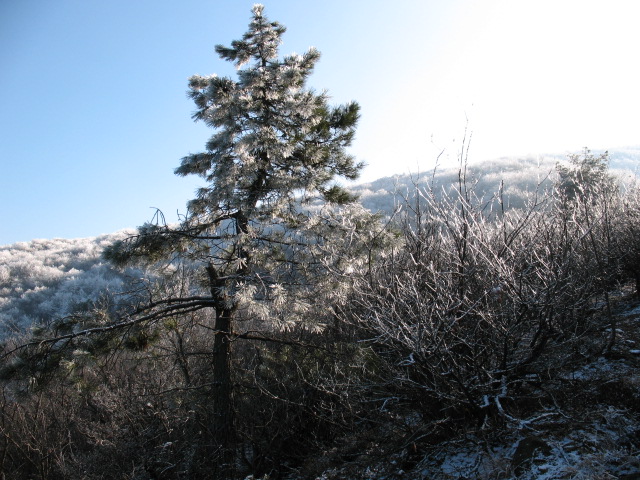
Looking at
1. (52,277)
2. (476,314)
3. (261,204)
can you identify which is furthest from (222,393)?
(52,277)

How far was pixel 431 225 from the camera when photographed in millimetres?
5055

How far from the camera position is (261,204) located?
6.36 metres

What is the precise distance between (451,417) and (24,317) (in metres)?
34.8

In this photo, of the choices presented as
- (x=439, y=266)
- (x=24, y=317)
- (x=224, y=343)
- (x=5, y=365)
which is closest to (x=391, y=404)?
(x=439, y=266)

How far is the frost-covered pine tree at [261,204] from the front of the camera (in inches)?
236

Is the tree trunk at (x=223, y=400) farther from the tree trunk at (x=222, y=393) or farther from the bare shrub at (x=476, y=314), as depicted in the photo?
the bare shrub at (x=476, y=314)

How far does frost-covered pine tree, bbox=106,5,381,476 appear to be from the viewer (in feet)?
19.6

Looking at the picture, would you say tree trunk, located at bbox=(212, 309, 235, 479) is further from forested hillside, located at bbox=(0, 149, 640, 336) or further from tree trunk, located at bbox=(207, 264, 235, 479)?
forested hillside, located at bbox=(0, 149, 640, 336)

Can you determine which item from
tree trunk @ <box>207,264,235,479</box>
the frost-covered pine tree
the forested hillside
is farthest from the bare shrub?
the forested hillside

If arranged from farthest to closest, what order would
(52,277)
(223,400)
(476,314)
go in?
(52,277) < (223,400) < (476,314)

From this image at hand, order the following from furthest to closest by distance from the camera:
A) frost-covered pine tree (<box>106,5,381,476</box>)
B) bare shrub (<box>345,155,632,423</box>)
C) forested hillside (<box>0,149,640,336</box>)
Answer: forested hillside (<box>0,149,640,336</box>), frost-covered pine tree (<box>106,5,381,476</box>), bare shrub (<box>345,155,632,423</box>)

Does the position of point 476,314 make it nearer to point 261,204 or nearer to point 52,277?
point 261,204

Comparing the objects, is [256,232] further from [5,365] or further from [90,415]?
[90,415]

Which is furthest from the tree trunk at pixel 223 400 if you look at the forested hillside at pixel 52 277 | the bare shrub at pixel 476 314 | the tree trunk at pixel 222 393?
the forested hillside at pixel 52 277
